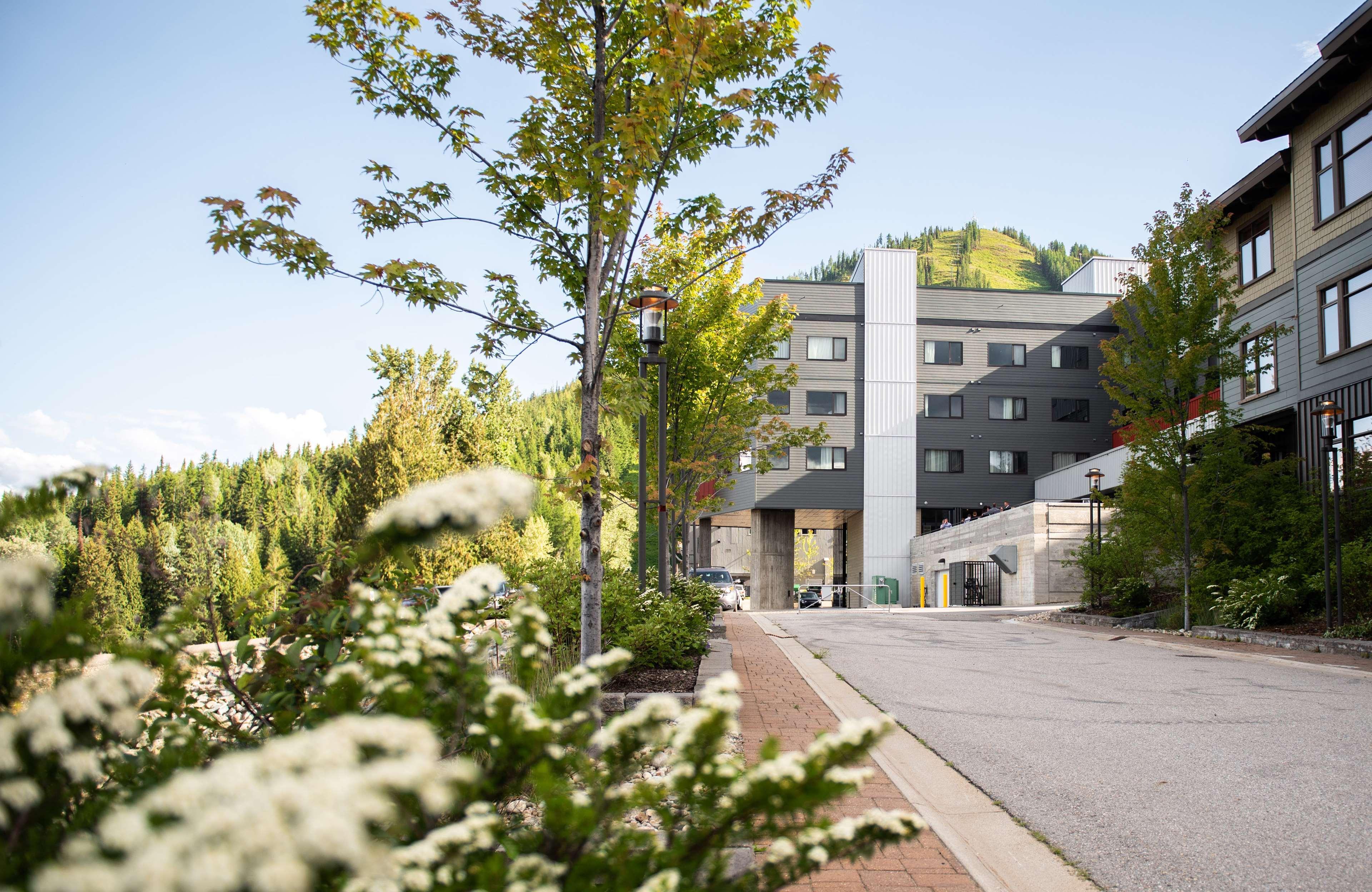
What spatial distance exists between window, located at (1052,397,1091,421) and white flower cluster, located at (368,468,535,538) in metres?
49.0

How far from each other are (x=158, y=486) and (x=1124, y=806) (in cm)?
10785

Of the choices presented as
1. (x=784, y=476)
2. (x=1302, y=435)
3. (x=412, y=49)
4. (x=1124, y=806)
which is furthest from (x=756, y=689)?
(x=784, y=476)

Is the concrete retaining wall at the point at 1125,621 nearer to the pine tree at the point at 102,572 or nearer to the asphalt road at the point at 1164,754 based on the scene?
the asphalt road at the point at 1164,754

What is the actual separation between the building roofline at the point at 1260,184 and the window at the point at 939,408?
75.2 feet

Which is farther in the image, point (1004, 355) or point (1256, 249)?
point (1004, 355)

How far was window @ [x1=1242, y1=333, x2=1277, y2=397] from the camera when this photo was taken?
18.1 m

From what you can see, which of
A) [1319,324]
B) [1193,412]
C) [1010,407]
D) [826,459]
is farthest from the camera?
[1010,407]

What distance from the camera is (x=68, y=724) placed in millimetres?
1683

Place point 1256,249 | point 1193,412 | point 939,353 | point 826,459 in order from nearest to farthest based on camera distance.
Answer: point 1256,249
point 1193,412
point 826,459
point 939,353

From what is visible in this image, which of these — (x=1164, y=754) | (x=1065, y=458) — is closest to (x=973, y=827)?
(x=1164, y=754)

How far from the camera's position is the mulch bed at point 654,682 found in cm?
707

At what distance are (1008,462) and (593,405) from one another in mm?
43354

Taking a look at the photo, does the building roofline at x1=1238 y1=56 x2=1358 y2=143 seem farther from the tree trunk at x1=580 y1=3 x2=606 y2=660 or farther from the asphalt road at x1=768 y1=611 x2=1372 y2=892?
the tree trunk at x1=580 y1=3 x2=606 y2=660

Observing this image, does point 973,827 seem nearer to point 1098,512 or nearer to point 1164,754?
point 1164,754
